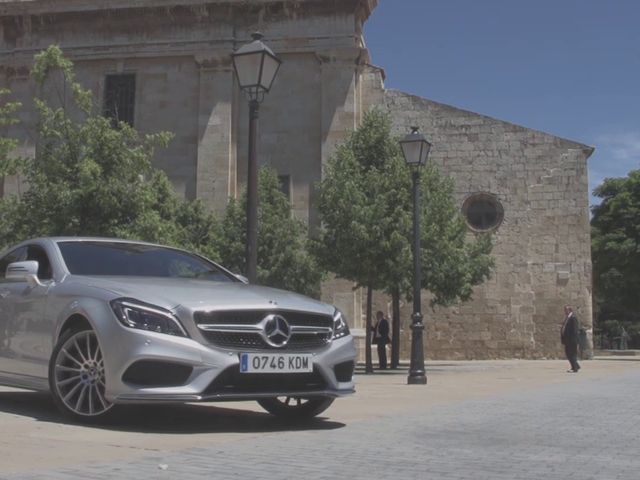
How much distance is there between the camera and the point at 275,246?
71.0 feet

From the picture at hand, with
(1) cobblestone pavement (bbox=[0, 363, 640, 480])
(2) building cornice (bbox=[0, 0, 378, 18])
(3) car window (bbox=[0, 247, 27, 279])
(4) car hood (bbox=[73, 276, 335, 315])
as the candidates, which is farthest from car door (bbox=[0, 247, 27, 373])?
(2) building cornice (bbox=[0, 0, 378, 18])

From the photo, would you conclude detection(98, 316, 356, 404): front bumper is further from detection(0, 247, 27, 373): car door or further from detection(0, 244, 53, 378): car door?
detection(0, 247, 27, 373): car door

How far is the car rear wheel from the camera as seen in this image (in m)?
6.36

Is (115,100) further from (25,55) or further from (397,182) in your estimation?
(397,182)

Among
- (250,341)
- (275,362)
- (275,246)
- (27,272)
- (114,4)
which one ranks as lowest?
(275,362)

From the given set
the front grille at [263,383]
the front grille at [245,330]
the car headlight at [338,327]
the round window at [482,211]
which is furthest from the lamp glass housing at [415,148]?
the round window at [482,211]

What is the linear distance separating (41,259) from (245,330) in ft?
7.25

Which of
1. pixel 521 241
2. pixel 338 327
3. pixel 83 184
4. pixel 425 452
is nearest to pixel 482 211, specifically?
pixel 521 241

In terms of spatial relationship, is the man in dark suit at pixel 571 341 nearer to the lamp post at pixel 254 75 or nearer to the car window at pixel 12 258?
the lamp post at pixel 254 75

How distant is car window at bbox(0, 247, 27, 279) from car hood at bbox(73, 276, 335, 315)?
1.18 meters

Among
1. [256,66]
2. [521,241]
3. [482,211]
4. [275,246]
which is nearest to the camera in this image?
[256,66]

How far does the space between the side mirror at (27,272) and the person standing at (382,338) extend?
14141 mm

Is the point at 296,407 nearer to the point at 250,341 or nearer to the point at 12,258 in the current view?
the point at 250,341

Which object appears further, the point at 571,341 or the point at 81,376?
the point at 571,341
